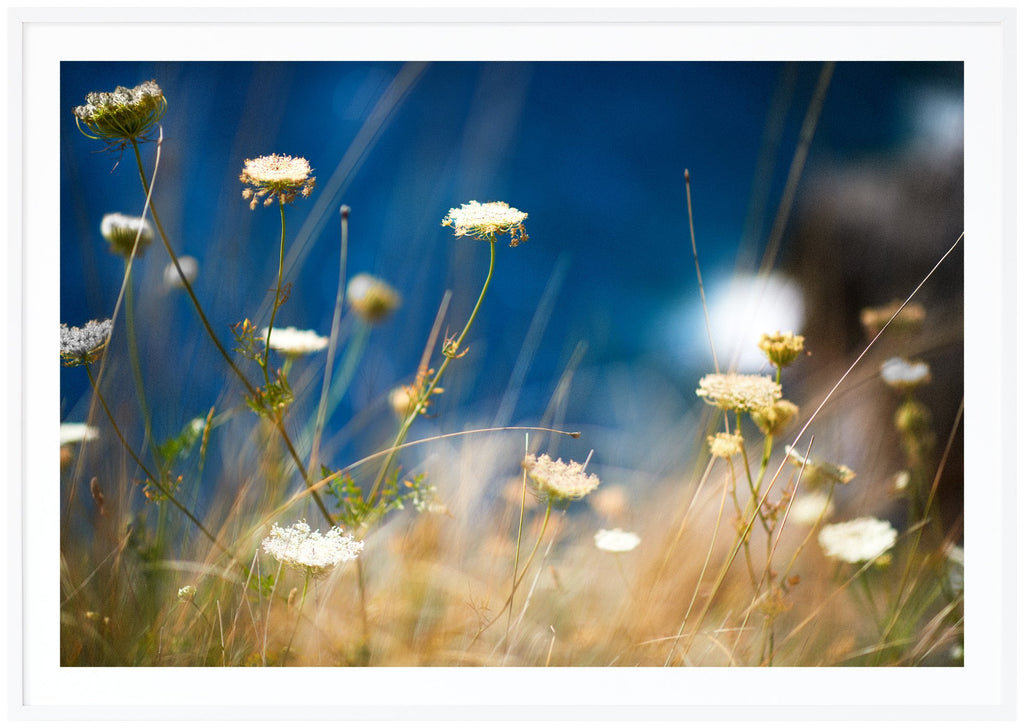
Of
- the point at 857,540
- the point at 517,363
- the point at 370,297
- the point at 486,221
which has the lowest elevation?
the point at 857,540

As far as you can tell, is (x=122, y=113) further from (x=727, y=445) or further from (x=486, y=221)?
(x=727, y=445)

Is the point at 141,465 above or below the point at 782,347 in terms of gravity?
below

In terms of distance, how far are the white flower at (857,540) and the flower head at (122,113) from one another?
4.62 ft

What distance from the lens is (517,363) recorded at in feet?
3.45

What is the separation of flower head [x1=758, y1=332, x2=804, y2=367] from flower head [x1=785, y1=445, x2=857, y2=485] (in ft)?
0.54

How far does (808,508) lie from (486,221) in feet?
2.53

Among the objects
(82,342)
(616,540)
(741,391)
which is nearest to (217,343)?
(82,342)

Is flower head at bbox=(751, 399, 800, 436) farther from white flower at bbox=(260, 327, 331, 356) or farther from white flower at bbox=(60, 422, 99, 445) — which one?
white flower at bbox=(60, 422, 99, 445)

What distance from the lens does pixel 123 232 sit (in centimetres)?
102
